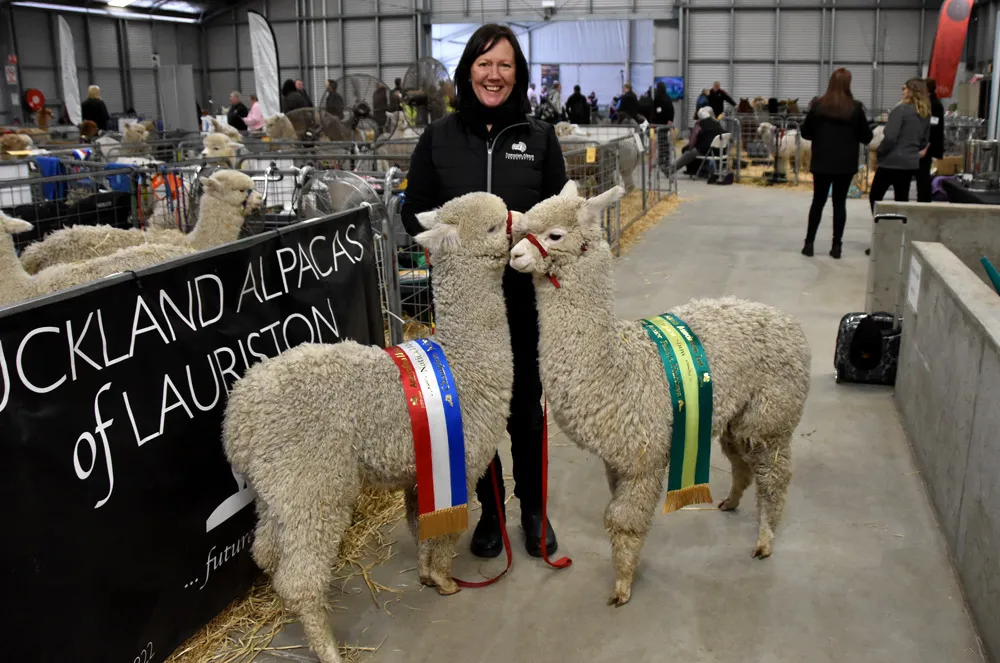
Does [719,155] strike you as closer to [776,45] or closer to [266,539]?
[776,45]

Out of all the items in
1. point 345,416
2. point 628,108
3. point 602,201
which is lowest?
point 345,416

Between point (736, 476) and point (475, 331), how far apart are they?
1.45 meters

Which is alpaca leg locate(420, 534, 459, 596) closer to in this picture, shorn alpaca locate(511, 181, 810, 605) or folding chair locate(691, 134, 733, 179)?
shorn alpaca locate(511, 181, 810, 605)

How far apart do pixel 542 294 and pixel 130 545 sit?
1.46m

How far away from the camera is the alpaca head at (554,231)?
8.39 ft

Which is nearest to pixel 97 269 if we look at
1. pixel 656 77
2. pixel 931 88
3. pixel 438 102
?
pixel 438 102

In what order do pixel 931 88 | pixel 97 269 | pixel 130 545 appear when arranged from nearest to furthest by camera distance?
pixel 130 545, pixel 97 269, pixel 931 88

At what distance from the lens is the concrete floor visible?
2615 mm

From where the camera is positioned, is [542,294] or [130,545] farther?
[542,294]

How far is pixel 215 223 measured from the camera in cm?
507

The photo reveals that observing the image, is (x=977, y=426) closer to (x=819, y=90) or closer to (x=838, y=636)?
(x=838, y=636)

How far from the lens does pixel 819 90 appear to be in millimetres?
24359

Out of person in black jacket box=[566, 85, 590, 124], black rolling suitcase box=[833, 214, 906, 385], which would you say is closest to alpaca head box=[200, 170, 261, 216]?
black rolling suitcase box=[833, 214, 906, 385]

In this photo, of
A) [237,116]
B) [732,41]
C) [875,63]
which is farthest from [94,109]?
[875,63]
